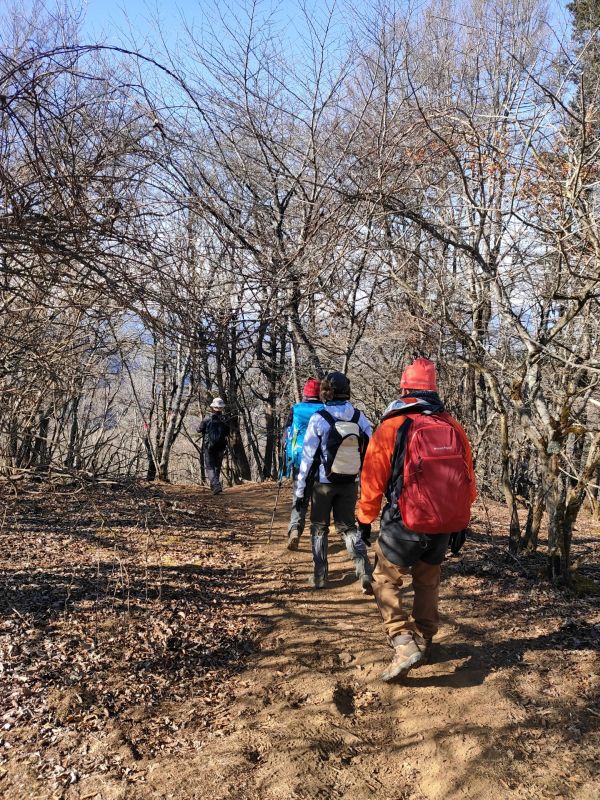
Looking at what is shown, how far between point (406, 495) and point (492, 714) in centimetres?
129

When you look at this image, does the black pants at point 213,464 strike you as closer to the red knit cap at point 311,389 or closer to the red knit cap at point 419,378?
the red knit cap at point 311,389

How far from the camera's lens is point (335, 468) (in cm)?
496

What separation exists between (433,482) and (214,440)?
23.9ft

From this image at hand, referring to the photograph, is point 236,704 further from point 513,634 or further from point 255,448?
point 255,448

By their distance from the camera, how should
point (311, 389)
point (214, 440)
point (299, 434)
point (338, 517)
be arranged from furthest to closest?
point (214, 440)
point (311, 389)
point (299, 434)
point (338, 517)

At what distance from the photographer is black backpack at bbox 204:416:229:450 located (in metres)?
10.4

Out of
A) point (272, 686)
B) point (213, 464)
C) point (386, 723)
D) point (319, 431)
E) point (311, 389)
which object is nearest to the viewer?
point (386, 723)

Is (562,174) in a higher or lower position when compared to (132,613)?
higher

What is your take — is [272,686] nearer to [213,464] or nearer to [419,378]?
[419,378]

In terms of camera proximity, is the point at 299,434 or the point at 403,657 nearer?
the point at 403,657

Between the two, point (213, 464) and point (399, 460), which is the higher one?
point (399, 460)

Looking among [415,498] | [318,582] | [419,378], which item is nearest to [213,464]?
[318,582]

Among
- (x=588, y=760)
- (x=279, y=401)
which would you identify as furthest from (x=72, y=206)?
(x=279, y=401)

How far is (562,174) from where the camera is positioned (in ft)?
18.7
